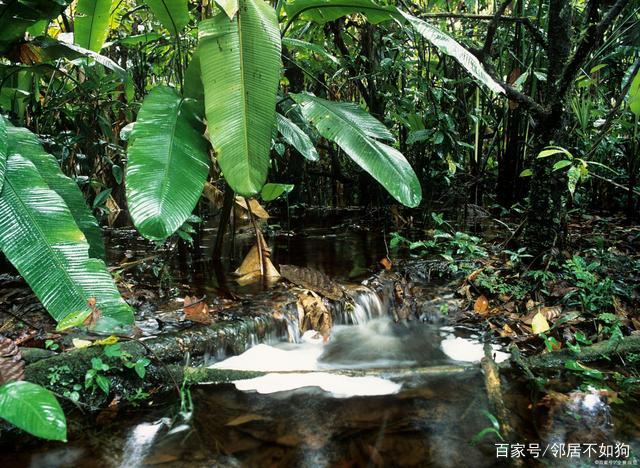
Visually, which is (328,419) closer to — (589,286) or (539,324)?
(539,324)

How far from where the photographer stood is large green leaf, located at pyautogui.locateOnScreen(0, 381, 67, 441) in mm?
1099

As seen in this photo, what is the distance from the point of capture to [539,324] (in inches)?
95.6

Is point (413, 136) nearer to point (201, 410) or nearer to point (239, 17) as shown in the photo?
point (239, 17)

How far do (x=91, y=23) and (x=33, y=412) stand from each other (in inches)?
103

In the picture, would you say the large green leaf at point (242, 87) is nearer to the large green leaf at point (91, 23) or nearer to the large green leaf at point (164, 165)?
the large green leaf at point (164, 165)

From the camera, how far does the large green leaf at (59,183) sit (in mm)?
2080

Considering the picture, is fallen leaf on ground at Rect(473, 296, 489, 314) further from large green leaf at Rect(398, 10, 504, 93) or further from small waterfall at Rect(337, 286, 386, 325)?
large green leaf at Rect(398, 10, 504, 93)

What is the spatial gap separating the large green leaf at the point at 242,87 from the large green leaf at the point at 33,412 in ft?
3.56

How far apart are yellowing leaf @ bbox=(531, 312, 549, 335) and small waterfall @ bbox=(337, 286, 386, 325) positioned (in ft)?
2.92

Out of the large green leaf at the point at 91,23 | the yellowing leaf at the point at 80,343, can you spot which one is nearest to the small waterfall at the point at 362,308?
the yellowing leaf at the point at 80,343

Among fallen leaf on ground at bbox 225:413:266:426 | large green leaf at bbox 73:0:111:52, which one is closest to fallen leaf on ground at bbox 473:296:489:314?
fallen leaf on ground at bbox 225:413:266:426

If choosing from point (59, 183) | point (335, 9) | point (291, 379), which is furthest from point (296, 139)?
point (291, 379)

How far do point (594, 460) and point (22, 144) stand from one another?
2.59 meters

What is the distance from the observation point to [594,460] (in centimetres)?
154
